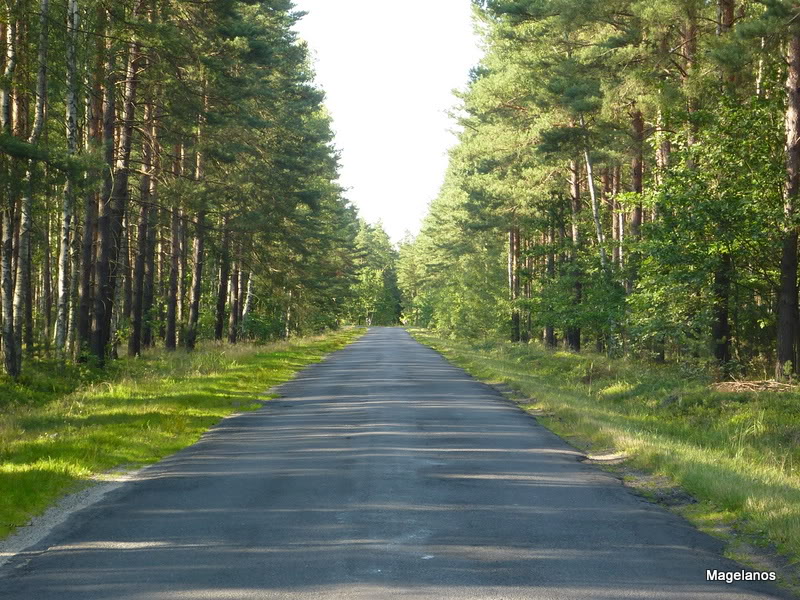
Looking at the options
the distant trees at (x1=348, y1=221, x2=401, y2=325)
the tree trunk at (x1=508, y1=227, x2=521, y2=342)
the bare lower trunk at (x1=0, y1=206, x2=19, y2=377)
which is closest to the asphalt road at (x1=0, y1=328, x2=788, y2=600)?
the bare lower trunk at (x1=0, y1=206, x2=19, y2=377)

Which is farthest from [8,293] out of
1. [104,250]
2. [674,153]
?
[674,153]

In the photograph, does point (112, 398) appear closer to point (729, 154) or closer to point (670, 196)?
point (670, 196)

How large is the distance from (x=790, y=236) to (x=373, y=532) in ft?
47.6

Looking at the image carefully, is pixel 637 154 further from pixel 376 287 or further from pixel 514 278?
pixel 376 287

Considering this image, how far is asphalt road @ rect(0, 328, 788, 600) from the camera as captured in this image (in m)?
6.47

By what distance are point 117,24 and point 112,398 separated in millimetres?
9766

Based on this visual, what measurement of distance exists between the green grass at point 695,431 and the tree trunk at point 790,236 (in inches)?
77.2

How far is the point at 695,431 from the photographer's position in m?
16.3

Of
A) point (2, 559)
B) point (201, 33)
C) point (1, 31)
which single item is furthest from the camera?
point (201, 33)

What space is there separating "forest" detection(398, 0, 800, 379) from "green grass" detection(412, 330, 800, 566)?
1.68 metres

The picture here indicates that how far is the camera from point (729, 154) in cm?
1989

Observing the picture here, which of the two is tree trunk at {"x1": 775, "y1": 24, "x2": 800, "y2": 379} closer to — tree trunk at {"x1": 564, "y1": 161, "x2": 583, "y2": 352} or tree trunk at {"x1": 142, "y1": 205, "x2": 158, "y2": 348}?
tree trunk at {"x1": 564, "y1": 161, "x2": 583, "y2": 352}

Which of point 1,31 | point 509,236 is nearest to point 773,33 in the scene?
point 1,31

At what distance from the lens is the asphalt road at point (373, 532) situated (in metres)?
6.47
